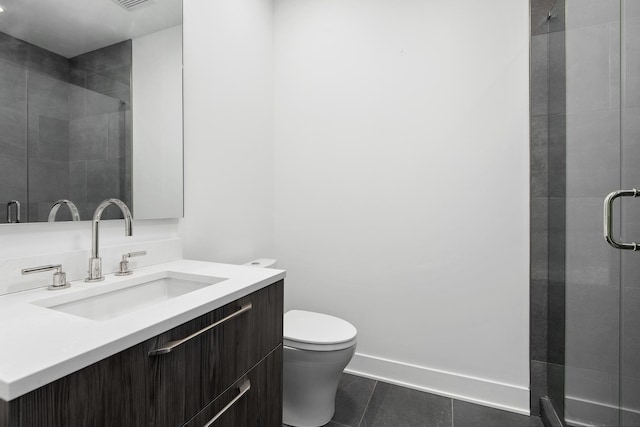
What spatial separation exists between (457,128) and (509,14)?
0.62 metres

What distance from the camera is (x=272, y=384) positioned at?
117 centimetres

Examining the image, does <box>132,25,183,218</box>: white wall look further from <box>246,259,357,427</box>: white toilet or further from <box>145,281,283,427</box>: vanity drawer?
<box>246,259,357,427</box>: white toilet

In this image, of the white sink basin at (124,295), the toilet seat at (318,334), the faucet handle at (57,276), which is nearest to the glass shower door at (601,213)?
the toilet seat at (318,334)

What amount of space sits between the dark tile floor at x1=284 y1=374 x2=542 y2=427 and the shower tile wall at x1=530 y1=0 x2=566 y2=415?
241 millimetres

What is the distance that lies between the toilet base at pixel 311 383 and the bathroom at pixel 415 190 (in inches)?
5.2

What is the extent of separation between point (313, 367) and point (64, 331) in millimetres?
1091

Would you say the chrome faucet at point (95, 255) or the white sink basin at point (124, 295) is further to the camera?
the chrome faucet at point (95, 255)

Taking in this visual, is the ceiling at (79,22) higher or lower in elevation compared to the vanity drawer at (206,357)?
higher

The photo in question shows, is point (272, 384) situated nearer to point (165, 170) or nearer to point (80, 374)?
point (80, 374)

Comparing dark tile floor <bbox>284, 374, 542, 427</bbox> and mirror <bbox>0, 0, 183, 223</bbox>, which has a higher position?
mirror <bbox>0, 0, 183, 223</bbox>

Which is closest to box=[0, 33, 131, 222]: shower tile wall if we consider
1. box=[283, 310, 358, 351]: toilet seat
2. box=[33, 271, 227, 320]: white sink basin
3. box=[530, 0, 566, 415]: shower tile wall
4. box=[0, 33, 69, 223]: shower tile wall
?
box=[0, 33, 69, 223]: shower tile wall

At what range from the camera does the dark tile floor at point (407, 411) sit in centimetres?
159

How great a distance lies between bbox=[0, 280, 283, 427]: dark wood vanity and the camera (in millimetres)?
539

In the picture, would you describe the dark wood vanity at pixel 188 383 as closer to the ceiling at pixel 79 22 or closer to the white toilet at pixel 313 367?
the white toilet at pixel 313 367
